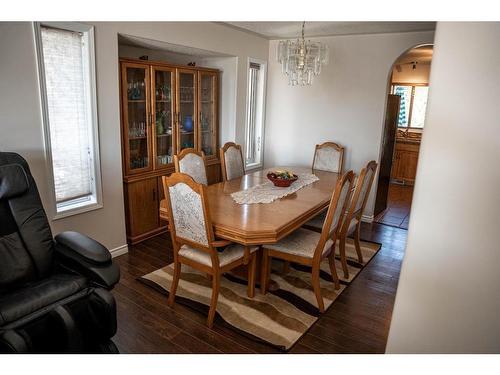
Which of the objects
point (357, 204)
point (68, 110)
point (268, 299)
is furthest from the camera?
point (357, 204)

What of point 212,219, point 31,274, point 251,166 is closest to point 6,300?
point 31,274

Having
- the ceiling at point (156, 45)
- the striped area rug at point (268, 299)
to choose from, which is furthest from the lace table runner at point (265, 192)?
the ceiling at point (156, 45)

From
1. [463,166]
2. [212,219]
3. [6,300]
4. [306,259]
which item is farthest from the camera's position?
[306,259]

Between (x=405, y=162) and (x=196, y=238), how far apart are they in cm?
586

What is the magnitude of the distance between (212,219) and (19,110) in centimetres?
155

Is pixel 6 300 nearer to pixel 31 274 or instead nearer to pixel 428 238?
pixel 31 274

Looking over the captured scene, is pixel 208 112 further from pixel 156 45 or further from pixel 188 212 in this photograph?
pixel 188 212

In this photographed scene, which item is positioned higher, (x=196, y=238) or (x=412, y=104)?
(x=412, y=104)

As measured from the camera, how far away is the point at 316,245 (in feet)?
8.84

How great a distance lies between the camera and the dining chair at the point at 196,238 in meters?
2.28

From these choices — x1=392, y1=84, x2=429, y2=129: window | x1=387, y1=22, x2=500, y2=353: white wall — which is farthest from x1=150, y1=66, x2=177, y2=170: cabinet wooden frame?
x1=392, y1=84, x2=429, y2=129: window

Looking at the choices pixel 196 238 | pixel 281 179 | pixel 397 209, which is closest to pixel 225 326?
pixel 196 238

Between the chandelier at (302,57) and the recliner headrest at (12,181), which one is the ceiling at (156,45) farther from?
the recliner headrest at (12,181)

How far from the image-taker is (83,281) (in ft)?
6.50
